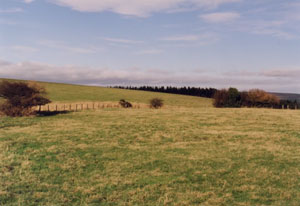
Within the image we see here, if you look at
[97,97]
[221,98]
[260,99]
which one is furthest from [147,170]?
[260,99]

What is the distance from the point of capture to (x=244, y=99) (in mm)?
68438

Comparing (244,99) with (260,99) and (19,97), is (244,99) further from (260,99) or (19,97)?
(19,97)

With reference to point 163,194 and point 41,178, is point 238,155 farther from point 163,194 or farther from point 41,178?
point 41,178

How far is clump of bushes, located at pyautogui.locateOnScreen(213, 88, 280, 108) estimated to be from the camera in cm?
6569

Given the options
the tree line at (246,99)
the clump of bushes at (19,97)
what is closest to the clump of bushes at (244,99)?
the tree line at (246,99)

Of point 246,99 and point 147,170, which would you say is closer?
point 147,170

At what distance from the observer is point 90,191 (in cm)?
760

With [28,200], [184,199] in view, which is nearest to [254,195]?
[184,199]

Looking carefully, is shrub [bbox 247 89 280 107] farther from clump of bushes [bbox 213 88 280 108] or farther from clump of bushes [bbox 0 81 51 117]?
clump of bushes [bbox 0 81 51 117]

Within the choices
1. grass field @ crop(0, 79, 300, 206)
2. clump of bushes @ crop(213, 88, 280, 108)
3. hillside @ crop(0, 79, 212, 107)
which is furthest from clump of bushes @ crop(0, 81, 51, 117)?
clump of bushes @ crop(213, 88, 280, 108)

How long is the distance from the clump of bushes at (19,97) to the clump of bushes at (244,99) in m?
47.1

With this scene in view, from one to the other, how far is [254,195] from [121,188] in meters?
3.88

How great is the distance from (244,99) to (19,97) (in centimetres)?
5568

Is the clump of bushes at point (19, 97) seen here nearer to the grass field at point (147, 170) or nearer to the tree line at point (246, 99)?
the grass field at point (147, 170)
